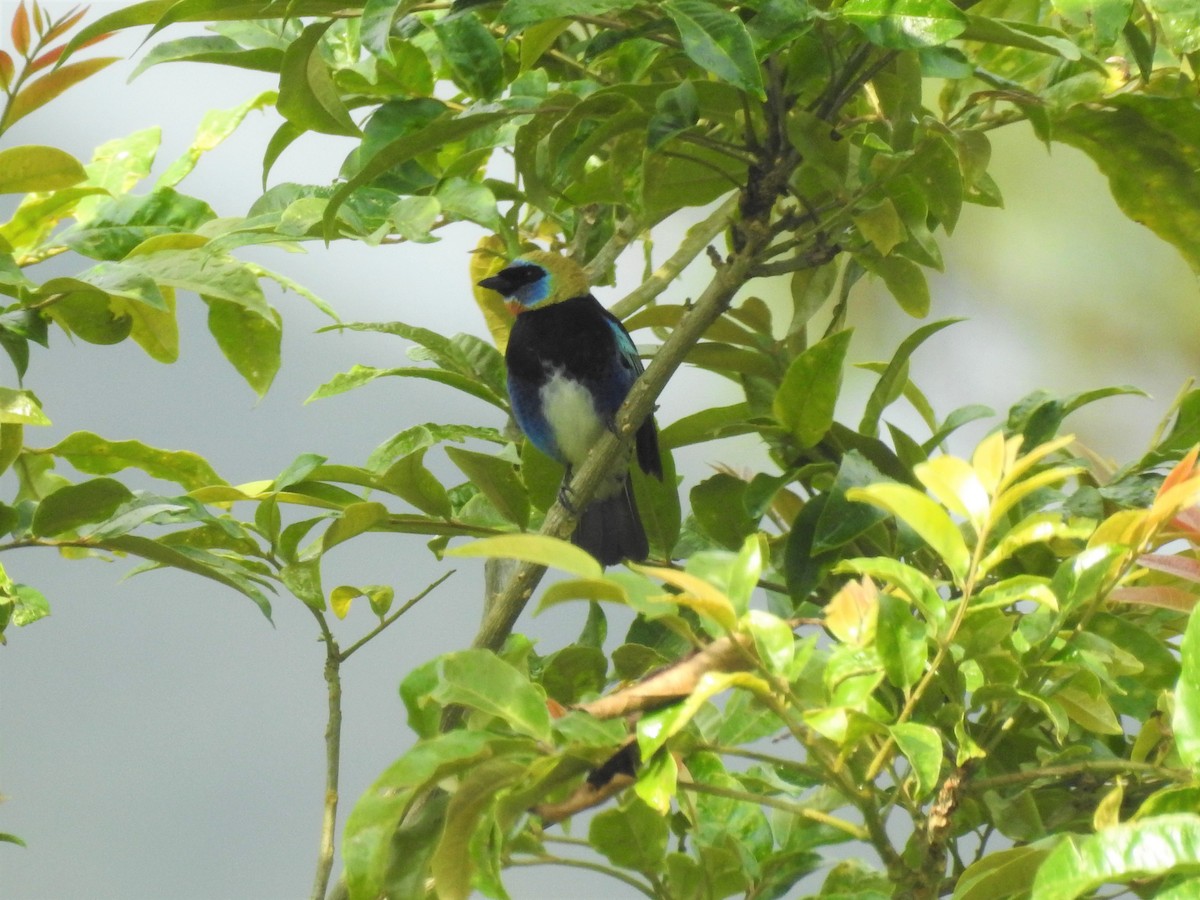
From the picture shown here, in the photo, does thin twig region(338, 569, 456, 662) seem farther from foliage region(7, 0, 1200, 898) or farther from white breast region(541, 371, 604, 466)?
white breast region(541, 371, 604, 466)

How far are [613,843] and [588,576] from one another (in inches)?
12.8

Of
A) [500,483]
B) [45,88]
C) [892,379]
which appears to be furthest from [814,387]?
[45,88]

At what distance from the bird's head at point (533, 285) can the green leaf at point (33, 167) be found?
33.4 inches

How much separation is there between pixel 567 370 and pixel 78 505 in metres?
1.08

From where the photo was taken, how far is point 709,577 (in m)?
0.63

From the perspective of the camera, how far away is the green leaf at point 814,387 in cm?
99

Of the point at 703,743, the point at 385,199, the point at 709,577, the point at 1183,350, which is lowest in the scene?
the point at 1183,350

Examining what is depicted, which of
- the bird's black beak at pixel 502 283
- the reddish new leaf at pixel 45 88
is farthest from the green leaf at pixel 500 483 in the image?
the bird's black beak at pixel 502 283

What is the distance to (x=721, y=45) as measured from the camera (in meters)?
0.76

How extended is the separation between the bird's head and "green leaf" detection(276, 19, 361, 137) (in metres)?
0.95

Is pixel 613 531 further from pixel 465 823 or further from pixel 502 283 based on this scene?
pixel 465 823

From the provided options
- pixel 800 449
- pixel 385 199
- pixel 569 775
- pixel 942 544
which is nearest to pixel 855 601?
pixel 942 544

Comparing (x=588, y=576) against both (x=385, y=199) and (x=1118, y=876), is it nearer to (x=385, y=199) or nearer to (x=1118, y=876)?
(x=1118, y=876)

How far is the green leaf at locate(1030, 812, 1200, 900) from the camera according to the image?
517 mm
